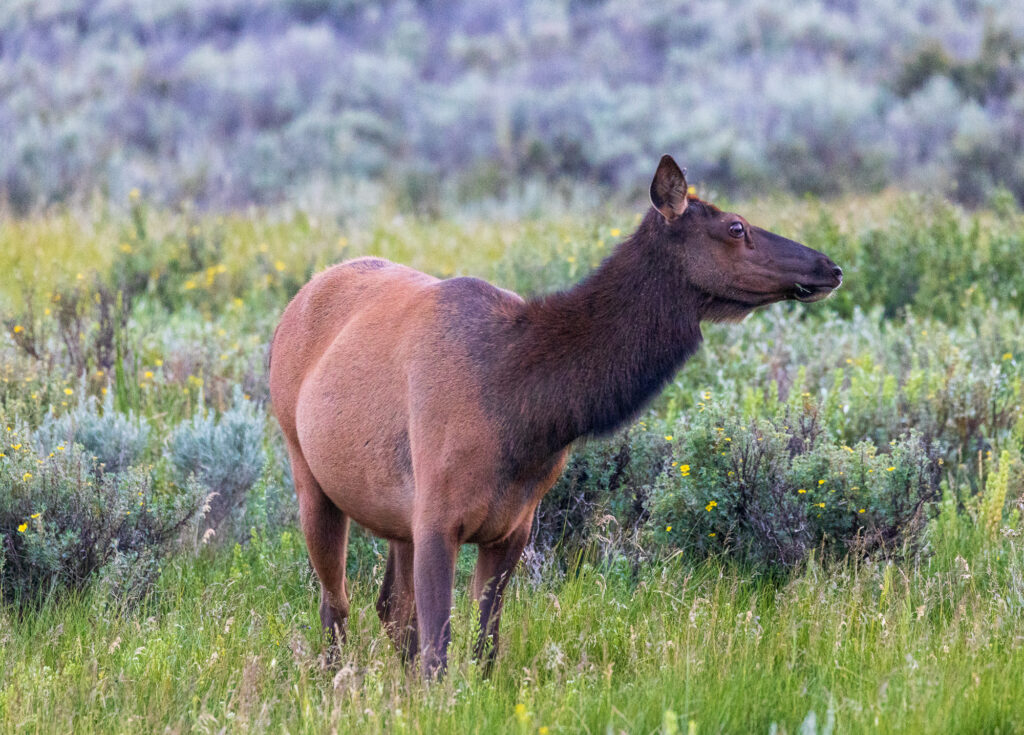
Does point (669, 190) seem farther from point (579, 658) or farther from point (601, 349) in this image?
point (579, 658)

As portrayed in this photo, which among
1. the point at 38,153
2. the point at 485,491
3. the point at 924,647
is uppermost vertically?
the point at 485,491

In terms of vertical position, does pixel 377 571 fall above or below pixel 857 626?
below

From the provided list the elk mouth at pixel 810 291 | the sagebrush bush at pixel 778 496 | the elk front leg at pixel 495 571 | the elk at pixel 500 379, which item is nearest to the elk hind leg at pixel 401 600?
the elk at pixel 500 379

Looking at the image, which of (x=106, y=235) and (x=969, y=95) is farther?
(x=969, y=95)

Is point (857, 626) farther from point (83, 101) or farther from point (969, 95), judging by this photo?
point (83, 101)

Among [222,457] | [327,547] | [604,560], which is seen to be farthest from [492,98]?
[327,547]

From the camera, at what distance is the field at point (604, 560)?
4203 millimetres

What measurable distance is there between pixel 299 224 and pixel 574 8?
57.7 ft

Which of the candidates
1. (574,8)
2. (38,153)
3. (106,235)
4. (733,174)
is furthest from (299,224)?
(574,8)

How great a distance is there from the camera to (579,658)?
4.94 meters

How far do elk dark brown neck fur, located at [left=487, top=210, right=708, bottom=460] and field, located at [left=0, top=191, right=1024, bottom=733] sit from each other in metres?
0.84

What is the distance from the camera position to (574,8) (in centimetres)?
3130

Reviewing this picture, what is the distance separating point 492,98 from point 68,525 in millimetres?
20322

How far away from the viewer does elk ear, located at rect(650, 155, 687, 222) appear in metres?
4.59
